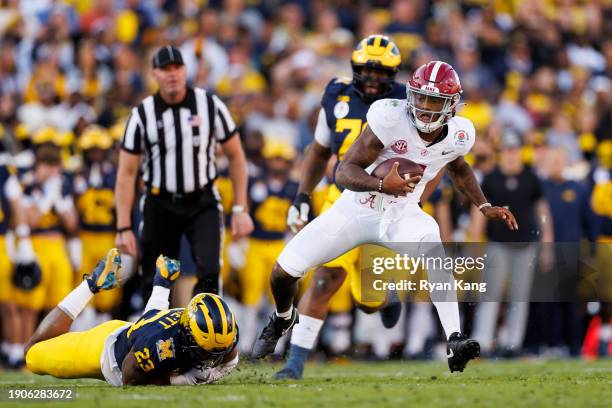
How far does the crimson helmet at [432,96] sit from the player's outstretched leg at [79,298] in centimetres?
188

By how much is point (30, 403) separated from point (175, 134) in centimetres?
264

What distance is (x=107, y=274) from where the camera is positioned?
270 inches

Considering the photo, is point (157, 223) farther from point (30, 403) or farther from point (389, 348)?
point (389, 348)

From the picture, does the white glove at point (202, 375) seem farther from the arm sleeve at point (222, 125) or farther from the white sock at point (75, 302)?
the arm sleeve at point (222, 125)

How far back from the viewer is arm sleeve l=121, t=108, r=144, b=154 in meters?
7.71

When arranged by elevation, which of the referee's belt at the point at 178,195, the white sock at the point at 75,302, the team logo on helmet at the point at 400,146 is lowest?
the white sock at the point at 75,302

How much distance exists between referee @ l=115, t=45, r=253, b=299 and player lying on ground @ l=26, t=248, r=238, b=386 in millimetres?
906

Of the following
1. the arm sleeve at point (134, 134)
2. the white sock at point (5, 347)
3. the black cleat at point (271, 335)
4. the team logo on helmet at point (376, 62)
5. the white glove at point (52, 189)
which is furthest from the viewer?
the white glove at point (52, 189)

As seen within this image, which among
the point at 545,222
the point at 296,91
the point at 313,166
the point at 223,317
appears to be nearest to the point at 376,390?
the point at 223,317

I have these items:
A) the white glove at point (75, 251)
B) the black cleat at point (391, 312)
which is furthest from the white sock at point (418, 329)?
the white glove at point (75, 251)

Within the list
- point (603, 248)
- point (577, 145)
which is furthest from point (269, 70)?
point (603, 248)

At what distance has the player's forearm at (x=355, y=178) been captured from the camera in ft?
20.4

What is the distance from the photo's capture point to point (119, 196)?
7.79 metres

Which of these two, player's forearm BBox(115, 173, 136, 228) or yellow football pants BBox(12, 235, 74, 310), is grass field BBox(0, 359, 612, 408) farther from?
yellow football pants BBox(12, 235, 74, 310)
